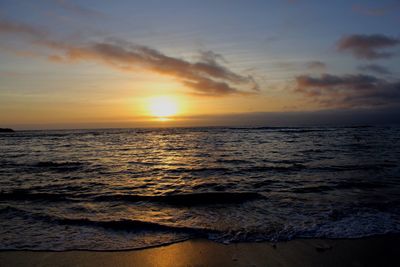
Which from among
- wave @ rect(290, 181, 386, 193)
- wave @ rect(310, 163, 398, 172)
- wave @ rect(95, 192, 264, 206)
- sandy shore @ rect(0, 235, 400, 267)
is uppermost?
sandy shore @ rect(0, 235, 400, 267)

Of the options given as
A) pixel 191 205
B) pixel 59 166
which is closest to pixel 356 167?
pixel 191 205

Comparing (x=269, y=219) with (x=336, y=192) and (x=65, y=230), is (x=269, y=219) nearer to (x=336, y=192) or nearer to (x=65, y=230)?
(x=336, y=192)

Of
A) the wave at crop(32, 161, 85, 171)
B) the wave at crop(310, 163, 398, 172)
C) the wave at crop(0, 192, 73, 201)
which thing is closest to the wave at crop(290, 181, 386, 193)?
the wave at crop(310, 163, 398, 172)

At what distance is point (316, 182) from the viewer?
1327 centimetres

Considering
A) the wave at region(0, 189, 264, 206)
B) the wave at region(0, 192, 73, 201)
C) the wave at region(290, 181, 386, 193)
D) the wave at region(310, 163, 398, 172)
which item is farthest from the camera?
the wave at region(310, 163, 398, 172)

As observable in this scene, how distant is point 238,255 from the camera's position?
→ 19.1 feet

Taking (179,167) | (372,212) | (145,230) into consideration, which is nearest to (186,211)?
(145,230)

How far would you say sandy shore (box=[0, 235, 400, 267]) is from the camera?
216 inches

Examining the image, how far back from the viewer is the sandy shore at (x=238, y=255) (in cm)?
550

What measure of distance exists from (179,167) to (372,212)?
12.3m

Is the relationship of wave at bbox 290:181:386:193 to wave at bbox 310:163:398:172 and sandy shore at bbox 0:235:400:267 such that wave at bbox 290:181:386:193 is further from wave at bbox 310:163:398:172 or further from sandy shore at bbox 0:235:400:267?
sandy shore at bbox 0:235:400:267

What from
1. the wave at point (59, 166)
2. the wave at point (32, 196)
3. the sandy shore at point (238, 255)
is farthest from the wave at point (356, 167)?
the wave at point (59, 166)

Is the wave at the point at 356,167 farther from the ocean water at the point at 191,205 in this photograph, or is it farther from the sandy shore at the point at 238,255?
the sandy shore at the point at 238,255

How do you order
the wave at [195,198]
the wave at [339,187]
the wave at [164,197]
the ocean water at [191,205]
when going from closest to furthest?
the ocean water at [191,205]
the wave at [195,198]
the wave at [164,197]
the wave at [339,187]
